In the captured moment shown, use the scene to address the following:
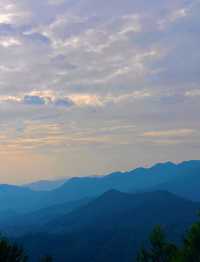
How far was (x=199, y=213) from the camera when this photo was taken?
5834cm

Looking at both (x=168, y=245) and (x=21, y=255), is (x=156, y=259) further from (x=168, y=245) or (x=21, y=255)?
(x=21, y=255)

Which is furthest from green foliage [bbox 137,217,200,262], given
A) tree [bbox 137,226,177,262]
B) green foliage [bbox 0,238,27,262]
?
green foliage [bbox 0,238,27,262]

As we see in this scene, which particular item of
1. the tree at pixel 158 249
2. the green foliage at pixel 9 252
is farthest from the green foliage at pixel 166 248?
the green foliage at pixel 9 252

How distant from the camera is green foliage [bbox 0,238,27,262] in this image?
47.2 meters

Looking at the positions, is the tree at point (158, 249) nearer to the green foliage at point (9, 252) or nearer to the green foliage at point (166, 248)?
the green foliage at point (166, 248)

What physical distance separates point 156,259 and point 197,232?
8.95m

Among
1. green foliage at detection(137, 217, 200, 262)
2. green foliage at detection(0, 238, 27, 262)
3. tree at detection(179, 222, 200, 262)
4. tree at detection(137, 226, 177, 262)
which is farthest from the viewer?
tree at detection(137, 226, 177, 262)

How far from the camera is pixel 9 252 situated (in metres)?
48.2

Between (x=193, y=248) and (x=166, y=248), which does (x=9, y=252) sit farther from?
(x=193, y=248)

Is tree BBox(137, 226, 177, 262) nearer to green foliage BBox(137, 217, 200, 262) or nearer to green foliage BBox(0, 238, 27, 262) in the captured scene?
green foliage BBox(137, 217, 200, 262)

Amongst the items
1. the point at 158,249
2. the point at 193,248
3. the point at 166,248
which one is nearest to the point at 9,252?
the point at 158,249

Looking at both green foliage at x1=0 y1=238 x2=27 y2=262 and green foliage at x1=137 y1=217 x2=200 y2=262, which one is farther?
green foliage at x1=137 y1=217 x2=200 y2=262

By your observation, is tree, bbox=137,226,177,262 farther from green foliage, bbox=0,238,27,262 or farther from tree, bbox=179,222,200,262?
green foliage, bbox=0,238,27,262

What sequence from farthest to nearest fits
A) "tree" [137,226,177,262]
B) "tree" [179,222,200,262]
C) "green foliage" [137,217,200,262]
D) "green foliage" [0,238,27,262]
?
"tree" [137,226,177,262] → "green foliage" [137,217,200,262] → "tree" [179,222,200,262] → "green foliage" [0,238,27,262]
